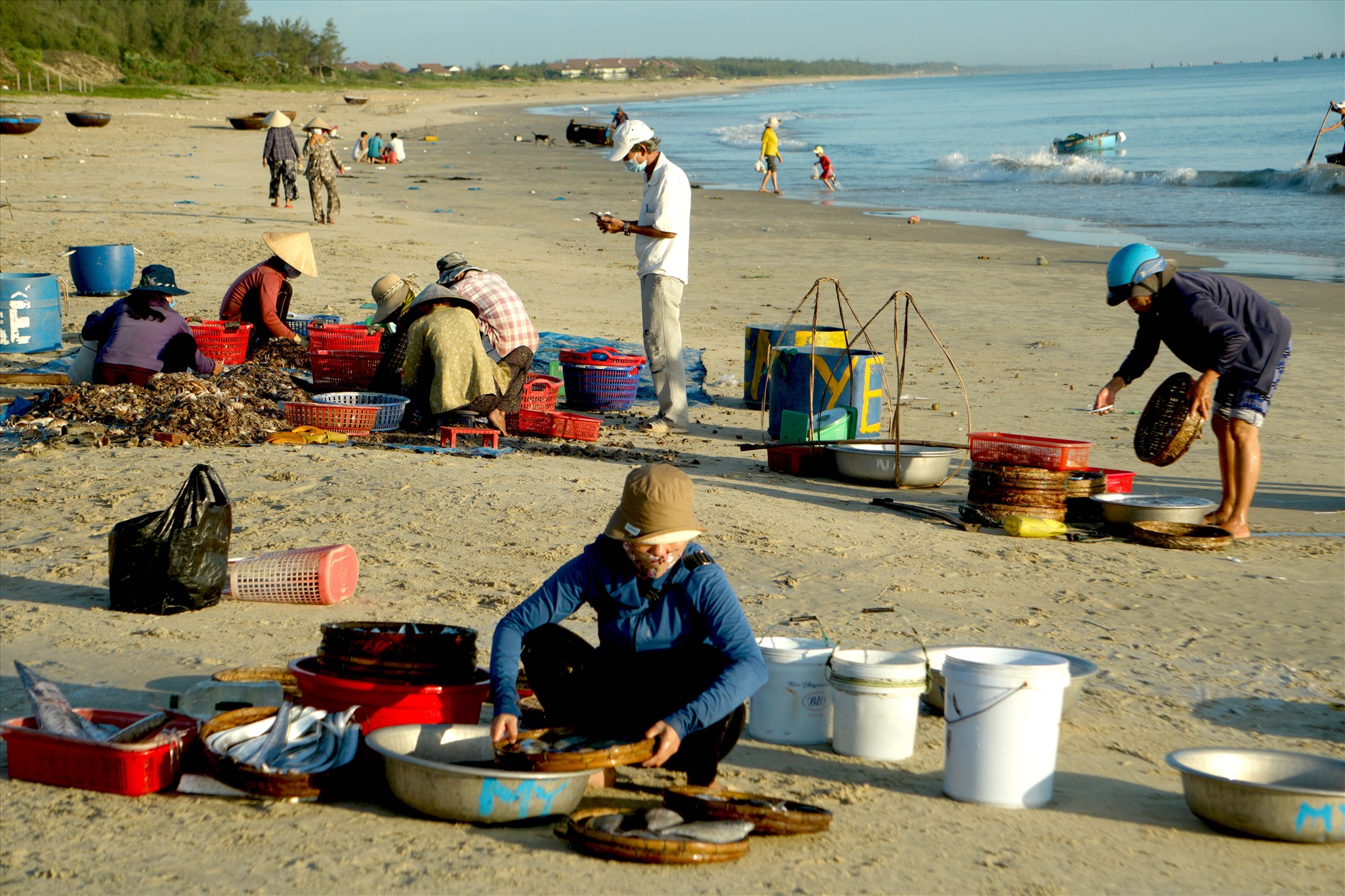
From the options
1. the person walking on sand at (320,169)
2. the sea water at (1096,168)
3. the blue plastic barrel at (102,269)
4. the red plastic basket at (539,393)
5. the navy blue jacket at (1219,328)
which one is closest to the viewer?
the navy blue jacket at (1219,328)

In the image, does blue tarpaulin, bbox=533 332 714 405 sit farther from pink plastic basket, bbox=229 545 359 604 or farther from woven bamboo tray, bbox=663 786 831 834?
woven bamboo tray, bbox=663 786 831 834

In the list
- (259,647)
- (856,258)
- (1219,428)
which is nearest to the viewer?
(259,647)

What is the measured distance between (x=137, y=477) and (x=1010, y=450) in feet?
15.6

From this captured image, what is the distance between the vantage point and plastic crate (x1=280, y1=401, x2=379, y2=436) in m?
7.80

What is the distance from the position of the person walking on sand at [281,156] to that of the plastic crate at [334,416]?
1360 cm

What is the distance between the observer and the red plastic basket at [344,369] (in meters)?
8.47

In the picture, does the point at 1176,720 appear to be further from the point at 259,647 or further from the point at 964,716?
the point at 259,647

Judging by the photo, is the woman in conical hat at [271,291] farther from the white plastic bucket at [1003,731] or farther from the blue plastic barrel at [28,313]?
the white plastic bucket at [1003,731]

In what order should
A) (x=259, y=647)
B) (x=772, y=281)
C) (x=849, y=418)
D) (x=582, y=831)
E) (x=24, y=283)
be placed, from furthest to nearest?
1. (x=772, y=281)
2. (x=24, y=283)
3. (x=849, y=418)
4. (x=259, y=647)
5. (x=582, y=831)

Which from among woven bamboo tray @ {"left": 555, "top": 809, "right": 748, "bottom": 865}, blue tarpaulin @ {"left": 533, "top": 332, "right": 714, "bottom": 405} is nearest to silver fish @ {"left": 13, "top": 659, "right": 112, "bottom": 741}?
woven bamboo tray @ {"left": 555, "top": 809, "right": 748, "bottom": 865}

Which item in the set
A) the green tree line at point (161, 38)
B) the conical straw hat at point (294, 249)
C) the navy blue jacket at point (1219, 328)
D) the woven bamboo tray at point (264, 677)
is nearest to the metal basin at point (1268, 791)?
the woven bamboo tray at point (264, 677)

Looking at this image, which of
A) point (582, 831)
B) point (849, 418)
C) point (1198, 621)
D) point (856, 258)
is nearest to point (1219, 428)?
point (1198, 621)

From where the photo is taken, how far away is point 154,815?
337 cm

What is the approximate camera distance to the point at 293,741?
358 centimetres
